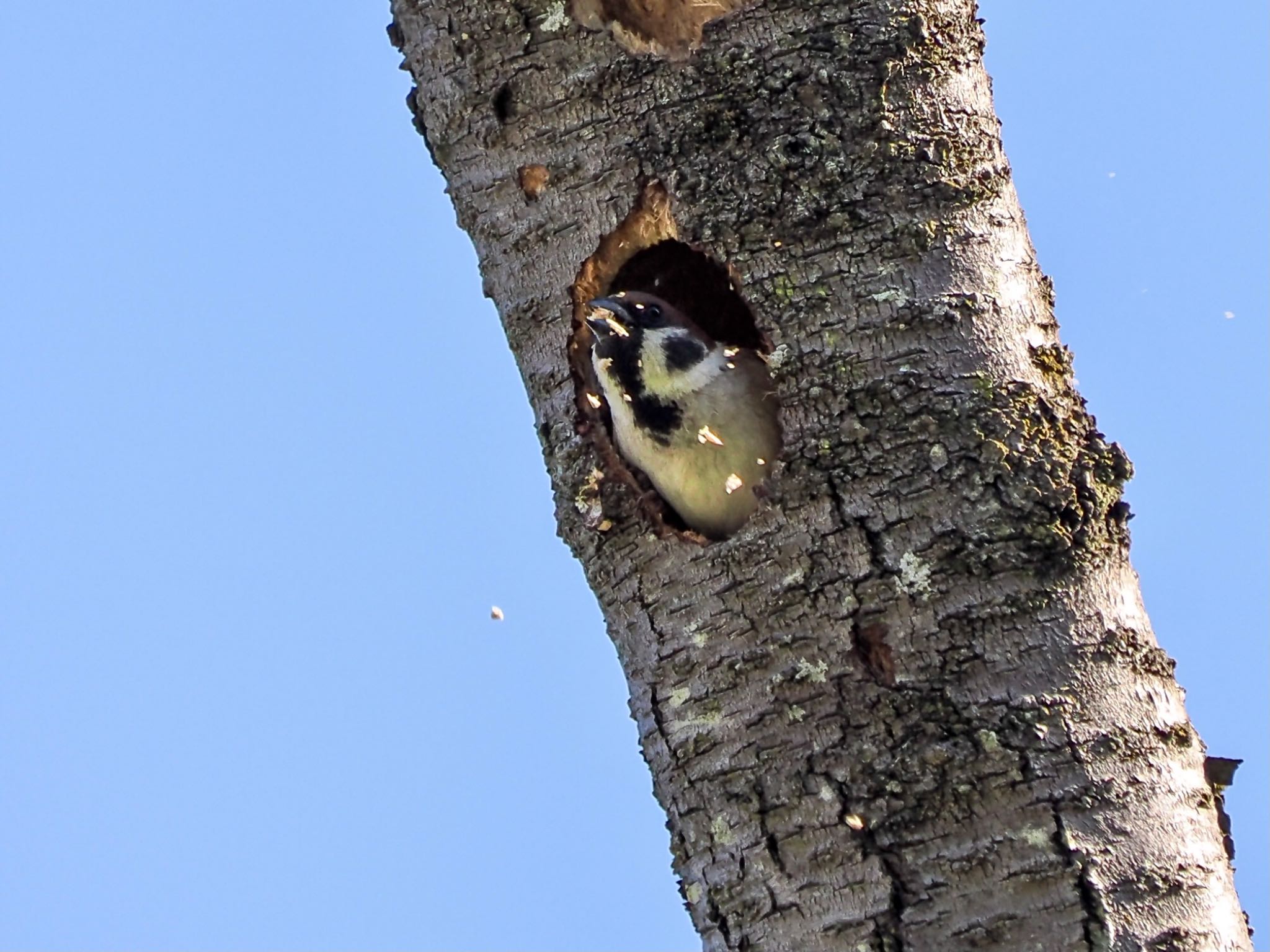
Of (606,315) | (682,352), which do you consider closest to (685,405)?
(682,352)

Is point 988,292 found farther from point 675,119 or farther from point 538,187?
point 538,187

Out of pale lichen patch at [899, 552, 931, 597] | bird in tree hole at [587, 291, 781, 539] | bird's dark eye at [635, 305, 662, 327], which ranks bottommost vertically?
pale lichen patch at [899, 552, 931, 597]

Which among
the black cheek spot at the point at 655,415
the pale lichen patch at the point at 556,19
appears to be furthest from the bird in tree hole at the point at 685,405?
the pale lichen patch at the point at 556,19

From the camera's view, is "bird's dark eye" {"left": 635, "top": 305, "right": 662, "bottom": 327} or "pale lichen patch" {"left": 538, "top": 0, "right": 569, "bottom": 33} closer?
"pale lichen patch" {"left": 538, "top": 0, "right": 569, "bottom": 33}

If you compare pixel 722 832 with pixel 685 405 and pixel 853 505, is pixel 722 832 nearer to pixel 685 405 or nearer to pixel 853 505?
pixel 853 505

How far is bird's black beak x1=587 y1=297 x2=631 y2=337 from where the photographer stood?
A: 9.59 ft

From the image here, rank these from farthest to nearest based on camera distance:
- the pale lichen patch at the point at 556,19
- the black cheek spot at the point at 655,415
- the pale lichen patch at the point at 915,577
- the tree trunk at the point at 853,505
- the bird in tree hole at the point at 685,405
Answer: the black cheek spot at the point at 655,415 → the bird in tree hole at the point at 685,405 → the pale lichen patch at the point at 556,19 → the pale lichen patch at the point at 915,577 → the tree trunk at the point at 853,505

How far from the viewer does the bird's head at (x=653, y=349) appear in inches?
123

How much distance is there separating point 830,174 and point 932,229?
0.20 metres

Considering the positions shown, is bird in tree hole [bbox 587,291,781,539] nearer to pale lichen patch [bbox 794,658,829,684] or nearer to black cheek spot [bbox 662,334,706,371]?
black cheek spot [bbox 662,334,706,371]

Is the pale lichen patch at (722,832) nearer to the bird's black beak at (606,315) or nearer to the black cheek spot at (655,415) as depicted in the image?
the bird's black beak at (606,315)

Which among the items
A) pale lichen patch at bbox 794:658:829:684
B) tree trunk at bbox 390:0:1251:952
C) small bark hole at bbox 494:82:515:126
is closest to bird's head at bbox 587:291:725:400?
tree trunk at bbox 390:0:1251:952

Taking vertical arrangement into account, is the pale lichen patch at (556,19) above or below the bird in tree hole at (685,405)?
above

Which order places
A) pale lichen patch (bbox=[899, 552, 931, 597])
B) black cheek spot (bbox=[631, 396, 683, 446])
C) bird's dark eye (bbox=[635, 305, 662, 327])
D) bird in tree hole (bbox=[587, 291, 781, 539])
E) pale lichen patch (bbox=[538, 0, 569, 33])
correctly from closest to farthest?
pale lichen patch (bbox=[899, 552, 931, 597])
pale lichen patch (bbox=[538, 0, 569, 33])
bird in tree hole (bbox=[587, 291, 781, 539])
bird's dark eye (bbox=[635, 305, 662, 327])
black cheek spot (bbox=[631, 396, 683, 446])
